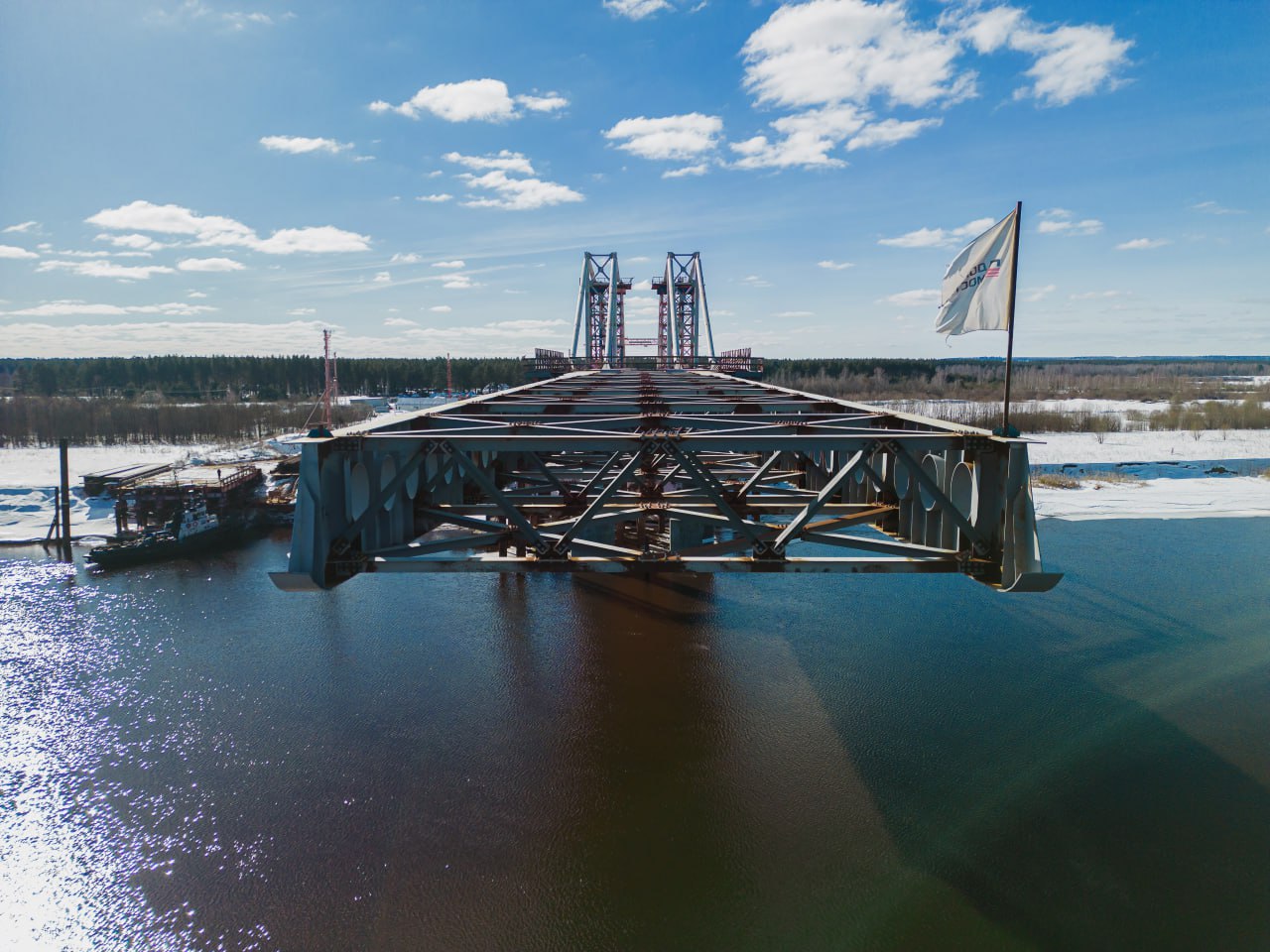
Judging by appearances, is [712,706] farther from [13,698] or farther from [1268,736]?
[13,698]

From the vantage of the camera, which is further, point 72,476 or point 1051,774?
point 72,476

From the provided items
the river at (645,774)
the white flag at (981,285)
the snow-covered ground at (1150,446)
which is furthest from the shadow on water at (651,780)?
the snow-covered ground at (1150,446)

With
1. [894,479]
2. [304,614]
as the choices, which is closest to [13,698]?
[304,614]

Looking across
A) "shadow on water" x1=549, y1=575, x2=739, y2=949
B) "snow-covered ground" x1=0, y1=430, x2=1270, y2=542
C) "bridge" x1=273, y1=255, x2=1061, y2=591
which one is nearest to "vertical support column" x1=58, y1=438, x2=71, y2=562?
"snow-covered ground" x1=0, y1=430, x2=1270, y2=542

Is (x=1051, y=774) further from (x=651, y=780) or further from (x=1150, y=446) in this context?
(x=1150, y=446)

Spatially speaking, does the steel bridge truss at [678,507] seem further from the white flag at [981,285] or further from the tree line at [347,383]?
the tree line at [347,383]

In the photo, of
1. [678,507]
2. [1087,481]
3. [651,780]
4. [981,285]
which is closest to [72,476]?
[651,780]
